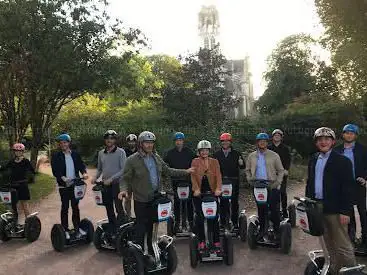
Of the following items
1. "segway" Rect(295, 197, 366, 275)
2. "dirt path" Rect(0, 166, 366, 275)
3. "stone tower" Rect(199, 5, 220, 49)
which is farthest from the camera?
"stone tower" Rect(199, 5, 220, 49)

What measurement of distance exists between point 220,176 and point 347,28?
1291 cm

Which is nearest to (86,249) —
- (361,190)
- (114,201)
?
(114,201)

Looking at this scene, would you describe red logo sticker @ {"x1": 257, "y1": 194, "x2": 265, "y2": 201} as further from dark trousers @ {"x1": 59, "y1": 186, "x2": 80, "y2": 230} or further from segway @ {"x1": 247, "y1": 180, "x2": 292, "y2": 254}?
dark trousers @ {"x1": 59, "y1": 186, "x2": 80, "y2": 230}

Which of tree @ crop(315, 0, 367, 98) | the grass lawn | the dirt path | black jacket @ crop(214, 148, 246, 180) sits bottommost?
the dirt path

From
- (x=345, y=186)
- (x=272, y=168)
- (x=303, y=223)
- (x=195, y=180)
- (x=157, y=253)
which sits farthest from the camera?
(x=272, y=168)

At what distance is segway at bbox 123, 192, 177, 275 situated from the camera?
6176mm

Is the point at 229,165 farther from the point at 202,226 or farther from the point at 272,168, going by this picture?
the point at 202,226

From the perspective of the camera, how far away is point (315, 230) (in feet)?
17.4

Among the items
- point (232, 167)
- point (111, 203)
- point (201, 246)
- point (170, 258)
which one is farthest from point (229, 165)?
point (170, 258)

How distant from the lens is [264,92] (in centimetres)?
4259

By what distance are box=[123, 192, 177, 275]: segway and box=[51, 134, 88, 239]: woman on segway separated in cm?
239

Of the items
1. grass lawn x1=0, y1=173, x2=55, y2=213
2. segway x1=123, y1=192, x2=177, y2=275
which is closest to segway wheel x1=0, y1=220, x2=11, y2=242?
segway x1=123, y1=192, x2=177, y2=275

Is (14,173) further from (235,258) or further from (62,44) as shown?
(62,44)

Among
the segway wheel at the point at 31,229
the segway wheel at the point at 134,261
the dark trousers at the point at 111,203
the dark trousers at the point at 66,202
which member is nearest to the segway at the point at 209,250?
the segway wheel at the point at 134,261
